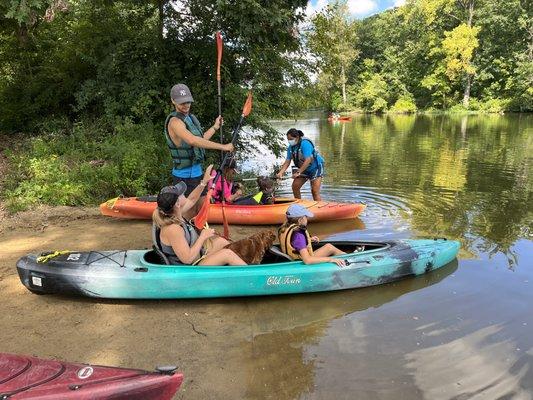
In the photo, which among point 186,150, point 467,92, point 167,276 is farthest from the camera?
point 467,92

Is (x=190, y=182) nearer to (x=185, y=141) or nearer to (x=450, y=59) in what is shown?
(x=185, y=141)

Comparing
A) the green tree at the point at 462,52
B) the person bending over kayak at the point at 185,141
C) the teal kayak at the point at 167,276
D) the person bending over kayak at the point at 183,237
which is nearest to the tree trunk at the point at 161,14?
the person bending over kayak at the point at 185,141

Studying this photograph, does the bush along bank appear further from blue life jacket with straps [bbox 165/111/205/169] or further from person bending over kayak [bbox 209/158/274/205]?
blue life jacket with straps [bbox 165/111/205/169]

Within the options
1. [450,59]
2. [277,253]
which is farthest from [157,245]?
[450,59]

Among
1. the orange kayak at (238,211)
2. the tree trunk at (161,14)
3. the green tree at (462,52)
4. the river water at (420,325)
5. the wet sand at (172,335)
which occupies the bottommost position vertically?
the river water at (420,325)

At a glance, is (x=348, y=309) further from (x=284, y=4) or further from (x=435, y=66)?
(x=435, y=66)

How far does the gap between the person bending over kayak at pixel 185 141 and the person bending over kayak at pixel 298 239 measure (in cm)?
109

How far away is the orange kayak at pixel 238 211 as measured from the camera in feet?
23.0

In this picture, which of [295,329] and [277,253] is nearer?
[295,329]

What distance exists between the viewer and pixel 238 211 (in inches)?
282

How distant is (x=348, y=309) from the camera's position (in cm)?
445

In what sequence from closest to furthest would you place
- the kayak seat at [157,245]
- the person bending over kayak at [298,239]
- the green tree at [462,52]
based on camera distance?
1. the kayak seat at [157,245]
2. the person bending over kayak at [298,239]
3. the green tree at [462,52]

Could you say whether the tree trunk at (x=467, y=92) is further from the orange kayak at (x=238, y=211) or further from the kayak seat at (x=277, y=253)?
the kayak seat at (x=277, y=253)

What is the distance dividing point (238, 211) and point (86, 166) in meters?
2.96
